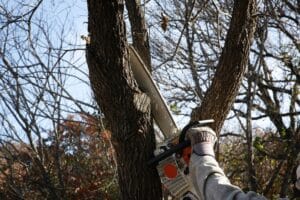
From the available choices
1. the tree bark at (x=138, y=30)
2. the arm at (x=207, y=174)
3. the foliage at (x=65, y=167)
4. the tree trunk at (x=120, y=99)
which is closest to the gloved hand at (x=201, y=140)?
the arm at (x=207, y=174)

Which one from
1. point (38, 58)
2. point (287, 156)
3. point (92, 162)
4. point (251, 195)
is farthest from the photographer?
point (92, 162)

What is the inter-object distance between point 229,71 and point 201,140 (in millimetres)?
1107

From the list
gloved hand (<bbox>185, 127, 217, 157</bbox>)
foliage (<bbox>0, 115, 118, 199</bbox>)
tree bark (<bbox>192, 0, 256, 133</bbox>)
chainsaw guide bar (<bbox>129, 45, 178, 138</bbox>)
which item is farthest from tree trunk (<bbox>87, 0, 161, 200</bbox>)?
foliage (<bbox>0, 115, 118, 199</bbox>)

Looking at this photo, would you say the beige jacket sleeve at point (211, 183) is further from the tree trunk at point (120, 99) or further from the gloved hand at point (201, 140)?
the tree trunk at point (120, 99)

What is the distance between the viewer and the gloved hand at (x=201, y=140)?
7.63 ft

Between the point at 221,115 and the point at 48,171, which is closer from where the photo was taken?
the point at 221,115

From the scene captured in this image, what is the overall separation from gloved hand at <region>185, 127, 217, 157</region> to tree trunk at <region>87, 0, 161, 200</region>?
1.39 feet

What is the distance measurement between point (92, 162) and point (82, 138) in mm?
842

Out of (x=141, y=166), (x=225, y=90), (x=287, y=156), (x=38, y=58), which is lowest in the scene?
(x=287, y=156)

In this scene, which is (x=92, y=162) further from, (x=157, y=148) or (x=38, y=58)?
(x=157, y=148)

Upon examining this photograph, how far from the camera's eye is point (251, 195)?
1.90 meters

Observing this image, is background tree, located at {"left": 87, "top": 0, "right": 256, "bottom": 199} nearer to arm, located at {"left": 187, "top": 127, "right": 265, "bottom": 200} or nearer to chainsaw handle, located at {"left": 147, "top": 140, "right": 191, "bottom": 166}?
chainsaw handle, located at {"left": 147, "top": 140, "right": 191, "bottom": 166}

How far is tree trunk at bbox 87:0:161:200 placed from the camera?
2664mm

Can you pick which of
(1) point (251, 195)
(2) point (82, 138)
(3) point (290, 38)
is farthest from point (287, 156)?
(1) point (251, 195)
